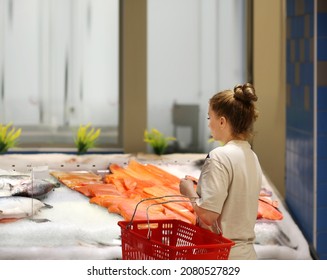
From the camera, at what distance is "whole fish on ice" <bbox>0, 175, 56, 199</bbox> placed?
3.30m

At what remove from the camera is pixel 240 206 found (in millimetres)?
2150

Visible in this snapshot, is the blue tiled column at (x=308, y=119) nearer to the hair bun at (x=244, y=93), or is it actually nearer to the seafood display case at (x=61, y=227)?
the seafood display case at (x=61, y=227)

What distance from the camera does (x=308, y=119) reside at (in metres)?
3.88

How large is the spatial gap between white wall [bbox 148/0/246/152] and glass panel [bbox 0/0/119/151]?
0.20 m

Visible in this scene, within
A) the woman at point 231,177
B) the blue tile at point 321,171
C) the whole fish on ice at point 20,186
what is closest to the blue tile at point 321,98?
the blue tile at point 321,171

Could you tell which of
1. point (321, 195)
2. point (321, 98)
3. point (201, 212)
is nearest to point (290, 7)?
point (321, 98)

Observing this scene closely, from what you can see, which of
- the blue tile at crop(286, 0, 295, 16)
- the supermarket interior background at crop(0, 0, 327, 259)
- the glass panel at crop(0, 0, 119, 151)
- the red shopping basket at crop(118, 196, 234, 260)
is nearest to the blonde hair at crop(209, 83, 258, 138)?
the red shopping basket at crop(118, 196, 234, 260)

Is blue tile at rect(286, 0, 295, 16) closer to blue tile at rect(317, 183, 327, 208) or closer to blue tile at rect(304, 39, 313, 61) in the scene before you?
blue tile at rect(304, 39, 313, 61)

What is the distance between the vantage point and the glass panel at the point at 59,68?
173 inches

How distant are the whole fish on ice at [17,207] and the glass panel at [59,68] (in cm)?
105

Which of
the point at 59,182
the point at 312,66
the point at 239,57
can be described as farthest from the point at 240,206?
the point at 239,57

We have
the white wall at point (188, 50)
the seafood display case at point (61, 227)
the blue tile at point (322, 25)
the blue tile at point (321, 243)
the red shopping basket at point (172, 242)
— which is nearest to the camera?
the red shopping basket at point (172, 242)
